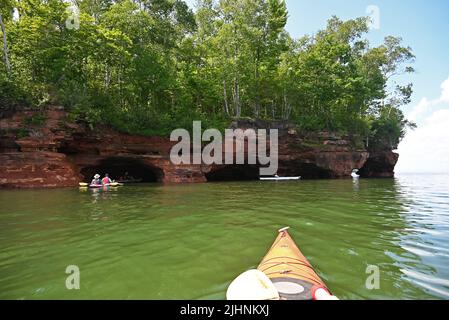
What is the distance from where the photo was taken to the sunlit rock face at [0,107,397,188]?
19.9m

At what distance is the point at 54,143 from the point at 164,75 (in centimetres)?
1268

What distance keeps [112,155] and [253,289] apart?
2426 cm

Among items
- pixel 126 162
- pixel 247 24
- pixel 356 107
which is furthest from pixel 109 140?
pixel 356 107

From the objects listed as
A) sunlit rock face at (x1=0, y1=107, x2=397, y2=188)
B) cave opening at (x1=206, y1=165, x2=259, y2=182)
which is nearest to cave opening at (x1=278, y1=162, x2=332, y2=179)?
sunlit rock face at (x1=0, y1=107, x2=397, y2=188)

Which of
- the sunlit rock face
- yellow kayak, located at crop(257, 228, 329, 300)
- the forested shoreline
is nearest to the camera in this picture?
yellow kayak, located at crop(257, 228, 329, 300)

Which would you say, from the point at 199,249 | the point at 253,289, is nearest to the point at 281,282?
the point at 253,289

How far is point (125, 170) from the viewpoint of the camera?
3006cm

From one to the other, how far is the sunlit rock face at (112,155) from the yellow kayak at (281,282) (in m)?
20.9

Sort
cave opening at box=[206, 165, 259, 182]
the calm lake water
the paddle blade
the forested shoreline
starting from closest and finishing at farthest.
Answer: the paddle blade → the calm lake water → the forested shoreline → cave opening at box=[206, 165, 259, 182]

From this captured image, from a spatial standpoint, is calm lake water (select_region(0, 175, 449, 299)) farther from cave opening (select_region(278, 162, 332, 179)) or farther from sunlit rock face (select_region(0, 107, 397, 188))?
cave opening (select_region(278, 162, 332, 179))

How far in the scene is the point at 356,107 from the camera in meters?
37.4

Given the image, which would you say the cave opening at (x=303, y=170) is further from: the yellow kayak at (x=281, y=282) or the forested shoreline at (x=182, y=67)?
the yellow kayak at (x=281, y=282)

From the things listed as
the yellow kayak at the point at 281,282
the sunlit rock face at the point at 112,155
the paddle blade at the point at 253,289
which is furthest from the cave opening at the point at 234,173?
the paddle blade at the point at 253,289
